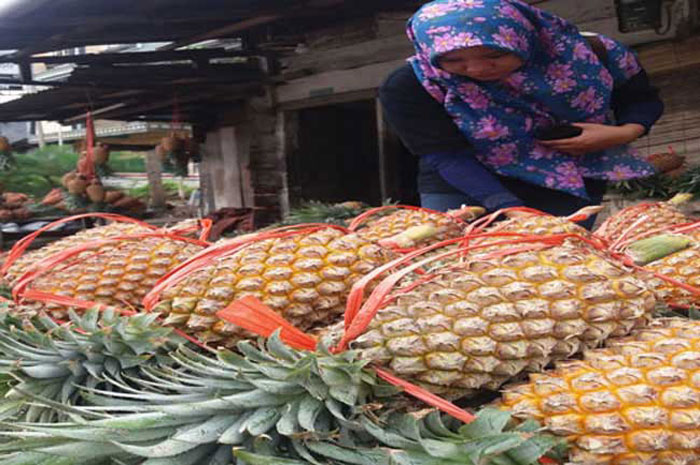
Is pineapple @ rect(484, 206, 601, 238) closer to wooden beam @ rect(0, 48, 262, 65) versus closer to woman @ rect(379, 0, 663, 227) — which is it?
woman @ rect(379, 0, 663, 227)

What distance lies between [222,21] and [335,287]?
4.15m

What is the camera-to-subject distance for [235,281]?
3.51ft

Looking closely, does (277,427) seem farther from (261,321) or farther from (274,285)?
(274,285)

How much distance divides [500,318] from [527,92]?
1329mm

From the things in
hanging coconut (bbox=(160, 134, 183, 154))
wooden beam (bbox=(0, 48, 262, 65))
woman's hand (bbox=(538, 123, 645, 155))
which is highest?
wooden beam (bbox=(0, 48, 262, 65))

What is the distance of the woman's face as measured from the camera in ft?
5.89

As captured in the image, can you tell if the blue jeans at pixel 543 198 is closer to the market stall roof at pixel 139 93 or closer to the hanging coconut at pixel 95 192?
the market stall roof at pixel 139 93

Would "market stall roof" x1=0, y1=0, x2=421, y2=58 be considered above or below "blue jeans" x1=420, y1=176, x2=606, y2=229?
above

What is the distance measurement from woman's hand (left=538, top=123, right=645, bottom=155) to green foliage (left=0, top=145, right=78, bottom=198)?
31.9ft

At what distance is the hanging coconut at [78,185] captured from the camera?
19.1 ft

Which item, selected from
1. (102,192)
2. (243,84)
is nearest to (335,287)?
(243,84)

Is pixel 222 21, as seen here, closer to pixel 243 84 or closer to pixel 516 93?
pixel 243 84

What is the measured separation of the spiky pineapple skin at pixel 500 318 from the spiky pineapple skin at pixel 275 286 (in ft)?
0.74

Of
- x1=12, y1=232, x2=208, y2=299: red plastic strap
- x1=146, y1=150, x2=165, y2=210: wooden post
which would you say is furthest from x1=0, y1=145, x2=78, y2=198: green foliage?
x1=12, y1=232, x2=208, y2=299: red plastic strap
